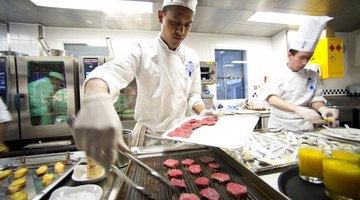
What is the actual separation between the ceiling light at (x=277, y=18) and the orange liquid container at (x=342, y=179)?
128 inches

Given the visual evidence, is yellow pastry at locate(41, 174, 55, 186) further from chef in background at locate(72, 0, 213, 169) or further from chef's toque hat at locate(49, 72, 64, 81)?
chef's toque hat at locate(49, 72, 64, 81)

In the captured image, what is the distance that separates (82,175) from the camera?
78cm

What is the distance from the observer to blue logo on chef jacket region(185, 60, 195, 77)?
1514mm

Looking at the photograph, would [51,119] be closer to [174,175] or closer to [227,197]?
[174,175]

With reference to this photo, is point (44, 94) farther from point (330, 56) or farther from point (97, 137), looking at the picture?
point (330, 56)

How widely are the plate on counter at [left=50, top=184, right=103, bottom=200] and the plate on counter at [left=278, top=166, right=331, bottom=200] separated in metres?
0.65

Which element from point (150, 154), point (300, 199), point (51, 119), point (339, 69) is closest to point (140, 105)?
point (150, 154)

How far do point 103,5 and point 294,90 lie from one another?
9.57ft

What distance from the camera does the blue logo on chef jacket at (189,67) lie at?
1.51 metres

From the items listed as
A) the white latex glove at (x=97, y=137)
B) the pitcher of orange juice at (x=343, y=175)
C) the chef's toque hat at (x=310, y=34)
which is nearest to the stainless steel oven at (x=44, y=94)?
the white latex glove at (x=97, y=137)

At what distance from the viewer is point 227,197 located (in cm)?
60

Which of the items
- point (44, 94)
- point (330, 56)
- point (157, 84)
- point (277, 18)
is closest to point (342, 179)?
point (157, 84)

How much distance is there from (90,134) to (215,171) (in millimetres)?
543

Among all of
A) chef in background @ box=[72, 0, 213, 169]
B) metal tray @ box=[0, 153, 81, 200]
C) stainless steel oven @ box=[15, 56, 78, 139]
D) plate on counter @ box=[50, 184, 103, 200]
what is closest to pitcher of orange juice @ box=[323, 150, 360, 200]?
plate on counter @ box=[50, 184, 103, 200]
